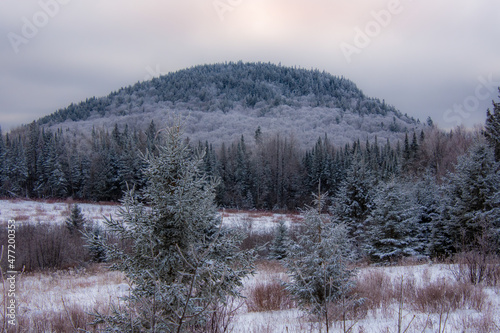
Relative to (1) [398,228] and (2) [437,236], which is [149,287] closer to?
(1) [398,228]

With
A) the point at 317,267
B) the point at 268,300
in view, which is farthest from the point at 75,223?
the point at 317,267

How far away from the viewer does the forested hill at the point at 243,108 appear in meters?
135

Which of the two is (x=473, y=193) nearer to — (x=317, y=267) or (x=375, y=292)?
(x=375, y=292)

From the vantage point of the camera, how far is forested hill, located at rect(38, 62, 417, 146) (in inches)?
5315

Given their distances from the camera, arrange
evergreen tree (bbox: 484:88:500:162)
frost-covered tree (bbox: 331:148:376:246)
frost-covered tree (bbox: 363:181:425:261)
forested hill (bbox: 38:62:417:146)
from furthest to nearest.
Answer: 1. forested hill (bbox: 38:62:417:146)
2. evergreen tree (bbox: 484:88:500:162)
3. frost-covered tree (bbox: 331:148:376:246)
4. frost-covered tree (bbox: 363:181:425:261)

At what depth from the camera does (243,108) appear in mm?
171125

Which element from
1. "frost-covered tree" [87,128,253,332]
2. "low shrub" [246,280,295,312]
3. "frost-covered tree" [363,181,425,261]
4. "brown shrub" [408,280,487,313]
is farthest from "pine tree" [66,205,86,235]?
"brown shrub" [408,280,487,313]

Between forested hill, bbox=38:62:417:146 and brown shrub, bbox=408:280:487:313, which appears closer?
brown shrub, bbox=408:280:487:313

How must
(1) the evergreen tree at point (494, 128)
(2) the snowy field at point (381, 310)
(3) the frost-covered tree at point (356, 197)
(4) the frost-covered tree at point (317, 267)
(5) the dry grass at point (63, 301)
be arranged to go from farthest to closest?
1. (1) the evergreen tree at point (494, 128)
2. (3) the frost-covered tree at point (356, 197)
3. (4) the frost-covered tree at point (317, 267)
4. (5) the dry grass at point (63, 301)
5. (2) the snowy field at point (381, 310)

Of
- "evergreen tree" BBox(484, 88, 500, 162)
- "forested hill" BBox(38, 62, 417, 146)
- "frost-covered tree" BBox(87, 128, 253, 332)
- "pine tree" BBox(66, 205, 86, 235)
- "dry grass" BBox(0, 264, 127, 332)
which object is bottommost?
"pine tree" BBox(66, 205, 86, 235)

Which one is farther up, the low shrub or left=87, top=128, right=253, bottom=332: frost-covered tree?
left=87, top=128, right=253, bottom=332: frost-covered tree

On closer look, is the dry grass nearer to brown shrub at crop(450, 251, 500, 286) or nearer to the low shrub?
the low shrub

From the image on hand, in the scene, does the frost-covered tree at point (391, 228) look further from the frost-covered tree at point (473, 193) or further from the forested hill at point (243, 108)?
the forested hill at point (243, 108)

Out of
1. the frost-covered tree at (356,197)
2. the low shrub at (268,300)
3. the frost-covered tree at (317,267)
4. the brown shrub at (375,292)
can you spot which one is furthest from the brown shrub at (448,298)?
the frost-covered tree at (356,197)
